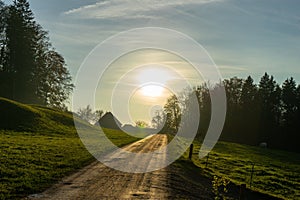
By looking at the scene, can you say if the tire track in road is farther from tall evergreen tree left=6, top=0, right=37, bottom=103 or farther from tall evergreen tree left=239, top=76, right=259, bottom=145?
tall evergreen tree left=239, top=76, right=259, bottom=145

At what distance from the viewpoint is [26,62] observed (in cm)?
8294

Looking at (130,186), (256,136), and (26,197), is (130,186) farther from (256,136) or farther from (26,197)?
(256,136)

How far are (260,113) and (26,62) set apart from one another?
6031 cm

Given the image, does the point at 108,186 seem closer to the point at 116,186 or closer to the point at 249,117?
the point at 116,186

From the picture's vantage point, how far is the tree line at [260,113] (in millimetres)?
93812

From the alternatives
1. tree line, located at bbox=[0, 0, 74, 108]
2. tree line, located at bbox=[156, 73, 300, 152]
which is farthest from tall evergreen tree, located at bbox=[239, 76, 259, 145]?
tree line, located at bbox=[0, 0, 74, 108]

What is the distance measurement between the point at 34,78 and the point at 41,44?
14357mm

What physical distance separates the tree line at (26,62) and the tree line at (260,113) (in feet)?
129

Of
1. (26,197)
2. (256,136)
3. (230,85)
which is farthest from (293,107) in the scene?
(26,197)

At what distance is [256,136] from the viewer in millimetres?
96812

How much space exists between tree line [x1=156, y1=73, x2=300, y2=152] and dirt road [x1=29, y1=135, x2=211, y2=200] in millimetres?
68522

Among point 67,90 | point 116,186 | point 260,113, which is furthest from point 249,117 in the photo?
point 116,186

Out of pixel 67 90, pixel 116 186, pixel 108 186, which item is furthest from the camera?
pixel 67 90

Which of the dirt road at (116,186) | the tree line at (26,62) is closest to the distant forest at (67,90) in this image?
the tree line at (26,62)
